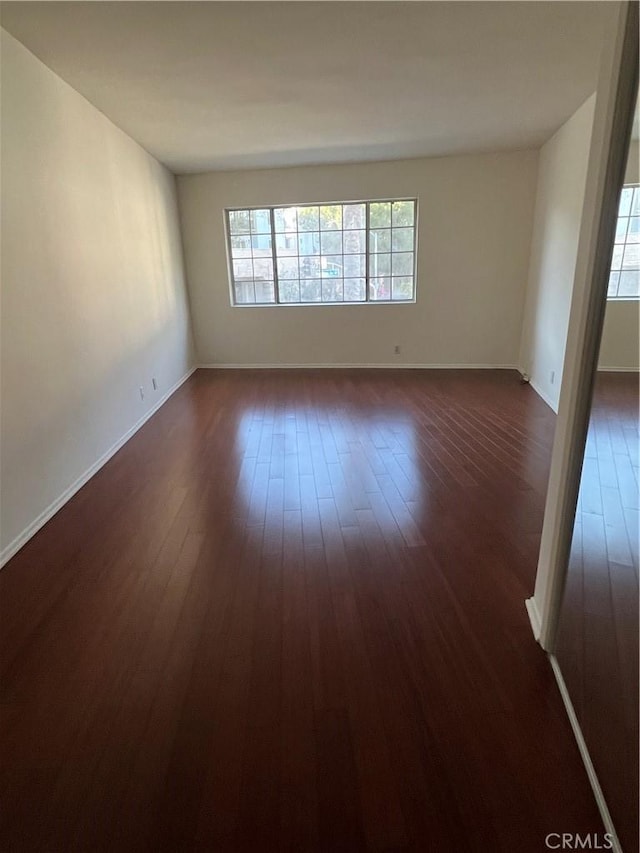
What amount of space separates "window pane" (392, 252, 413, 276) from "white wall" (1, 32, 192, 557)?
9.91 ft

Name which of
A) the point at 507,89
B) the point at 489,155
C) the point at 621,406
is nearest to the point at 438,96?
the point at 507,89

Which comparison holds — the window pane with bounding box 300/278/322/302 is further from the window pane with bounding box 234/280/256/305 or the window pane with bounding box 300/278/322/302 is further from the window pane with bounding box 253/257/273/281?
the window pane with bounding box 234/280/256/305

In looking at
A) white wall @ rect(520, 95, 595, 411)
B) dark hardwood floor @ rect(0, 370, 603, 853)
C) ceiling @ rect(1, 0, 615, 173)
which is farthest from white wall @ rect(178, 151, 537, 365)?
dark hardwood floor @ rect(0, 370, 603, 853)

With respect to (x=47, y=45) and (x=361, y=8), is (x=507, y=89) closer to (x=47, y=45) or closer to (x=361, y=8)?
(x=361, y=8)

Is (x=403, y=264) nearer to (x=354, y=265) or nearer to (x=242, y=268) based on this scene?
(x=354, y=265)

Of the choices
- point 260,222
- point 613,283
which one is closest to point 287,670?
point 613,283

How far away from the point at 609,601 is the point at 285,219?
581 centimetres

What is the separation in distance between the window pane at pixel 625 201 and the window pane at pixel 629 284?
6.6 inches

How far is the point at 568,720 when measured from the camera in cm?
143

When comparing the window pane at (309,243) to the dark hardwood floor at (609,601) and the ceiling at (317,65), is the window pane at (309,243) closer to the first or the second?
the ceiling at (317,65)

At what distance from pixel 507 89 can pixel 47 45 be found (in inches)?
119

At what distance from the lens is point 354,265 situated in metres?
6.05

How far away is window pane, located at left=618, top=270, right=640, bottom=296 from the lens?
114cm

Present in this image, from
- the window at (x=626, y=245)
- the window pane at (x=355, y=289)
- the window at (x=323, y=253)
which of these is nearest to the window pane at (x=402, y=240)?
the window at (x=323, y=253)
